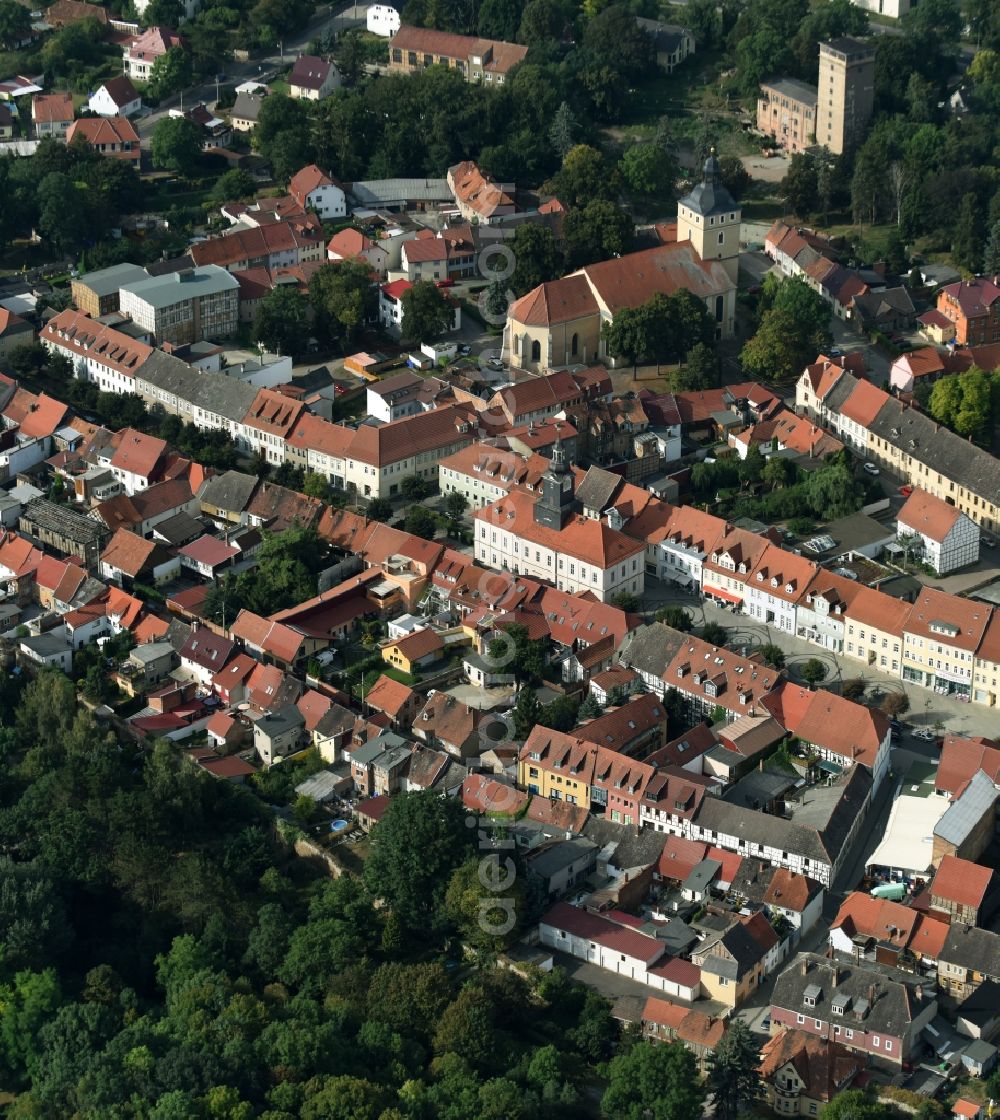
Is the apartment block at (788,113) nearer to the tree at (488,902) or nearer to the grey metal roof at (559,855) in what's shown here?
the grey metal roof at (559,855)

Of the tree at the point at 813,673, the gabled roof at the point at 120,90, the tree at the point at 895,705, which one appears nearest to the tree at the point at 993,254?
the tree at the point at 813,673

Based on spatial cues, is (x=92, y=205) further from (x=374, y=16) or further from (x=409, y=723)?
(x=409, y=723)

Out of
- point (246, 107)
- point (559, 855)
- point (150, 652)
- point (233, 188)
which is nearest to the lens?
point (559, 855)

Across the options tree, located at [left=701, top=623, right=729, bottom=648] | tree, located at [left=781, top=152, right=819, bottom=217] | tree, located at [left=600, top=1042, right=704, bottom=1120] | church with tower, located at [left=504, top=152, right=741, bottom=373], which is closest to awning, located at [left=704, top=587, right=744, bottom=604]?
tree, located at [left=701, top=623, right=729, bottom=648]

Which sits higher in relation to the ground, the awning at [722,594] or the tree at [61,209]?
the tree at [61,209]

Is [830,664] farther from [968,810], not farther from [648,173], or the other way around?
[648,173]

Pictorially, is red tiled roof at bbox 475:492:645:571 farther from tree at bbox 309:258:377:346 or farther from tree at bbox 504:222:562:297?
tree at bbox 504:222:562:297

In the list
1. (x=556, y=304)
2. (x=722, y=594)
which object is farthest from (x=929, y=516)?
(x=556, y=304)
